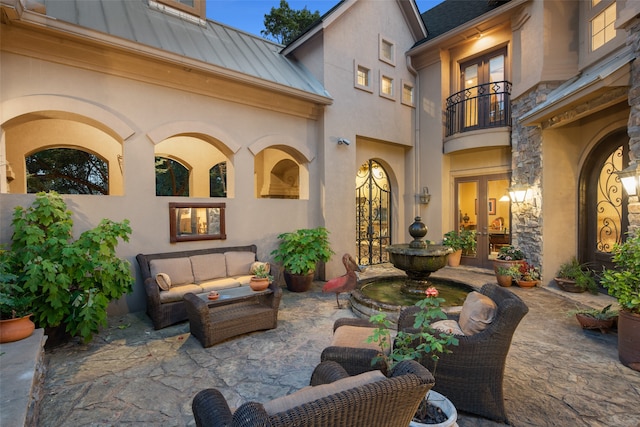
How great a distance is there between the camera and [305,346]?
4164mm

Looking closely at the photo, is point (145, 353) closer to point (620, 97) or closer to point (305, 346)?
point (305, 346)

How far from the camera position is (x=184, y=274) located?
18.0 feet

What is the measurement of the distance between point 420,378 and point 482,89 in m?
9.47

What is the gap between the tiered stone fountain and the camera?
4984 mm

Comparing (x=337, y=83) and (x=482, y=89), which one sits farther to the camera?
(x=482, y=89)

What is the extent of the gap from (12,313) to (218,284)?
8.48ft

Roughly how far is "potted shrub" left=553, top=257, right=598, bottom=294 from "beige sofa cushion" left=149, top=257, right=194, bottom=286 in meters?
7.49

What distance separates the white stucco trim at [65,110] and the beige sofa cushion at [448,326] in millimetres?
5560

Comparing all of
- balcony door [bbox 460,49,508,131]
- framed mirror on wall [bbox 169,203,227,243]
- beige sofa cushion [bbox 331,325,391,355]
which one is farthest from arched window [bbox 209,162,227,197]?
Result: beige sofa cushion [bbox 331,325,391,355]

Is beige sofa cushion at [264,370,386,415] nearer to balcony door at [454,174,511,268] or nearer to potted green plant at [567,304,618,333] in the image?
potted green plant at [567,304,618,333]

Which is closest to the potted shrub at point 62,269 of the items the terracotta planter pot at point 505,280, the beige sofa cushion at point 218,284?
the beige sofa cushion at point 218,284

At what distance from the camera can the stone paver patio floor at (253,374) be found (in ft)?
9.14

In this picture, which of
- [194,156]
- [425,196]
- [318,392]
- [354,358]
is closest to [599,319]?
[354,358]

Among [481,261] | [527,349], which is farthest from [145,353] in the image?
[481,261]
